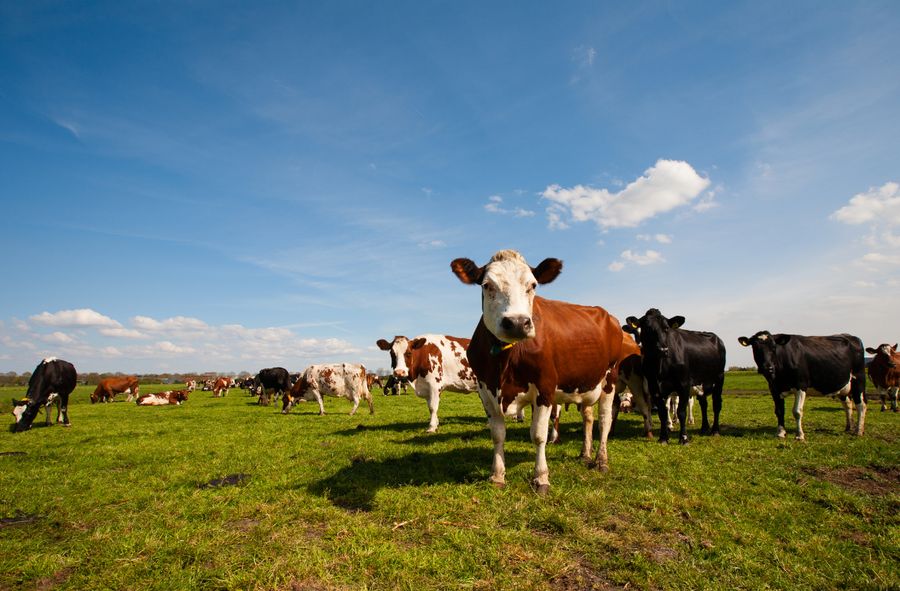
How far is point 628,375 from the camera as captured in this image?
11641 mm

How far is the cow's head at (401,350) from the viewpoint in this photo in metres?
13.0

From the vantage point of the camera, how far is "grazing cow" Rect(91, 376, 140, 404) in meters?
34.3

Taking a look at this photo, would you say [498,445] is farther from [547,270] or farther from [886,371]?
[886,371]

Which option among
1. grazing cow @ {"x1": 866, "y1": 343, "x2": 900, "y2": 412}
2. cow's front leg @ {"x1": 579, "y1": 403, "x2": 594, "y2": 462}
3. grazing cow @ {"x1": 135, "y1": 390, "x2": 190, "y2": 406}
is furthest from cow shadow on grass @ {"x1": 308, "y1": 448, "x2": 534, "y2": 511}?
grazing cow @ {"x1": 135, "y1": 390, "x2": 190, "y2": 406}

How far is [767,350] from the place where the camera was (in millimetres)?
10758

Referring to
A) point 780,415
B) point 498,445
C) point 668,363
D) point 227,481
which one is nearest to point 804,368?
point 780,415

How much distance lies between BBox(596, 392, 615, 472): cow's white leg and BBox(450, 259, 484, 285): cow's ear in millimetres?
3681

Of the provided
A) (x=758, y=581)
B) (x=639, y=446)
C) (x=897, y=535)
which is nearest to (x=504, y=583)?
(x=758, y=581)

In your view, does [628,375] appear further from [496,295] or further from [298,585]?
[298,585]

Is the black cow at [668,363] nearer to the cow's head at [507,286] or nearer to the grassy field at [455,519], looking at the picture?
the grassy field at [455,519]

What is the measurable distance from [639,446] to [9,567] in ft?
31.9

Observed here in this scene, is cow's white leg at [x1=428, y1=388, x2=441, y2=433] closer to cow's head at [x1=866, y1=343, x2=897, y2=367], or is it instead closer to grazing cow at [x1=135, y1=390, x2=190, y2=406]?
cow's head at [x1=866, y1=343, x2=897, y2=367]

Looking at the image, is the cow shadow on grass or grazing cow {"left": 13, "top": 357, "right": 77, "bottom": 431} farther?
grazing cow {"left": 13, "top": 357, "right": 77, "bottom": 431}

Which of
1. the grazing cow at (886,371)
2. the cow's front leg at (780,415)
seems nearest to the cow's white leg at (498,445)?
the cow's front leg at (780,415)
